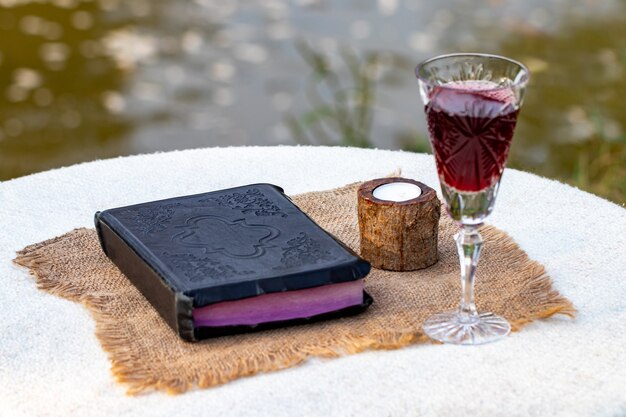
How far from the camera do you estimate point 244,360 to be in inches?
42.4

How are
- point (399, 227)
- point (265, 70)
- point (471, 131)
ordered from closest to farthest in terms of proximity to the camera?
1. point (471, 131)
2. point (399, 227)
3. point (265, 70)

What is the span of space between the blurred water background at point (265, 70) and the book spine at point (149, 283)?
5.83 ft

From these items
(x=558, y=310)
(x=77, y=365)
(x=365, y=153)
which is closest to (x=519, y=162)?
(x=365, y=153)

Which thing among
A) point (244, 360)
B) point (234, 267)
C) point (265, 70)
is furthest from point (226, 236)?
point (265, 70)

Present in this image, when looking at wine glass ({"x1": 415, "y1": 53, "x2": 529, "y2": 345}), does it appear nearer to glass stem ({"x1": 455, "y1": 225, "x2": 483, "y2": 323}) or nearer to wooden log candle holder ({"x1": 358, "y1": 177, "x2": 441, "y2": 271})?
glass stem ({"x1": 455, "y1": 225, "x2": 483, "y2": 323})

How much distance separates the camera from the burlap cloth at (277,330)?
1.07 meters

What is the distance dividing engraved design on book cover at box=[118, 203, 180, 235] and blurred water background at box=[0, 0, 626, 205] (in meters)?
1.75

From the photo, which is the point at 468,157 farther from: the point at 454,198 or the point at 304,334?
the point at 304,334

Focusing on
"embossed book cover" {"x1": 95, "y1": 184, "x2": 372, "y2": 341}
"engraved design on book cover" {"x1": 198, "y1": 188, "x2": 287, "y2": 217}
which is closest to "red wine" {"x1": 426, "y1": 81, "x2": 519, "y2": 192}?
"embossed book cover" {"x1": 95, "y1": 184, "x2": 372, "y2": 341}

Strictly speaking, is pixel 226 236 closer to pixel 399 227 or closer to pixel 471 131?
pixel 399 227

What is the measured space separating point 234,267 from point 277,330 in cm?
8

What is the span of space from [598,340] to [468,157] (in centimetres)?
26

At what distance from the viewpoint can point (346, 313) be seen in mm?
1168

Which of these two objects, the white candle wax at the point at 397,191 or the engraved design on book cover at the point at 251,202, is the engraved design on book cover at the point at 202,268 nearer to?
the engraved design on book cover at the point at 251,202
